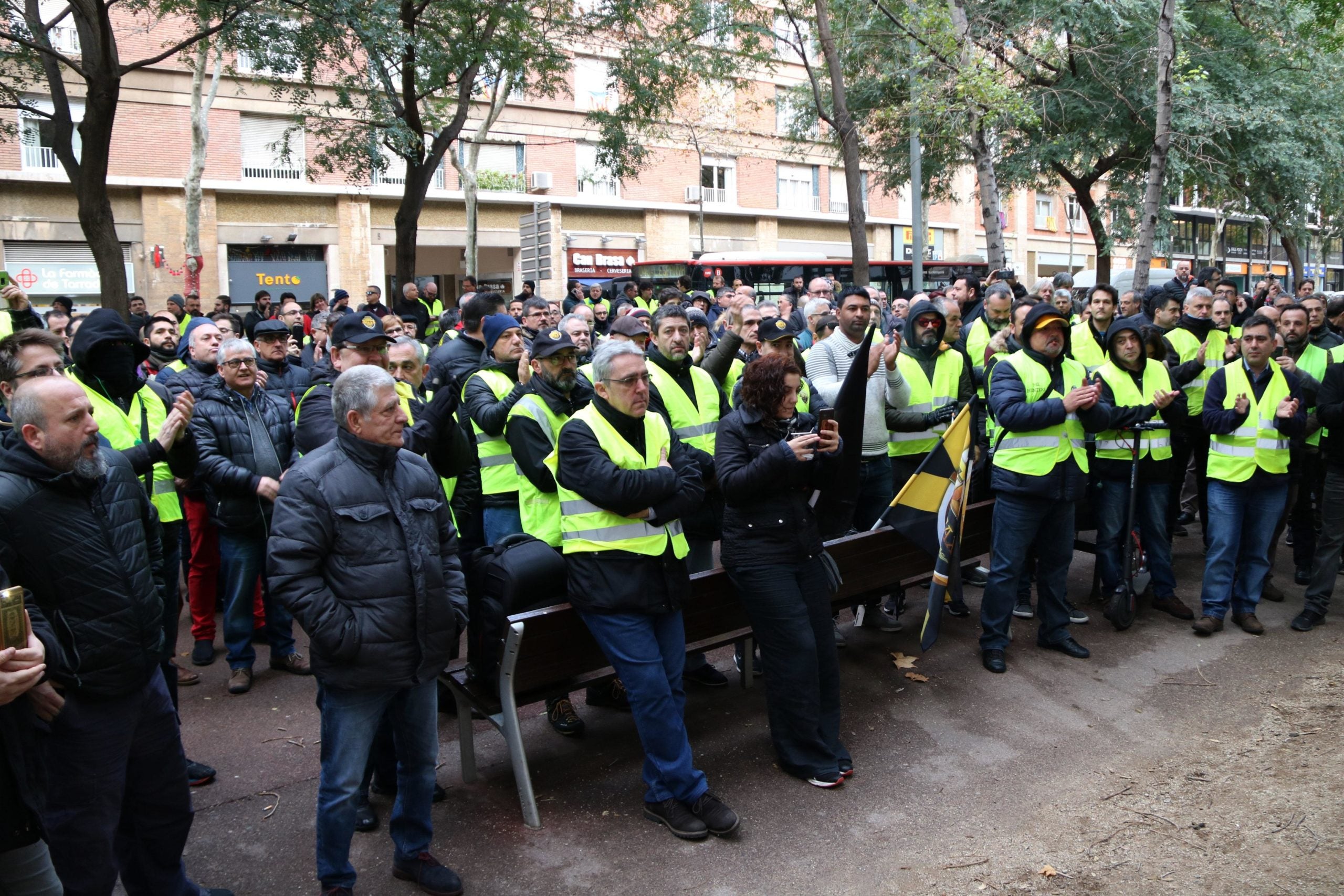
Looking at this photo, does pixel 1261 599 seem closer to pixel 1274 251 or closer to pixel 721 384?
pixel 721 384

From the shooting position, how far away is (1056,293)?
10.2 m

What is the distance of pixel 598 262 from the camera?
3722 centimetres

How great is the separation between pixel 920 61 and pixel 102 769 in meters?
12.1

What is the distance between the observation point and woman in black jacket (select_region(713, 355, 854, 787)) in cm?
460

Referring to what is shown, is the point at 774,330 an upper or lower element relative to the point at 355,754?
upper

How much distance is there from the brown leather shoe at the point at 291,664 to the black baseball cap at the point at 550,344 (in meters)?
2.50

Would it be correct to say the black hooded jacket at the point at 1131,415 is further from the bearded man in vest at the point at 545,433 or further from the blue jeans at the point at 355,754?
the blue jeans at the point at 355,754

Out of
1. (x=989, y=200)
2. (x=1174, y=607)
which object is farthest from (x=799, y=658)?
(x=989, y=200)

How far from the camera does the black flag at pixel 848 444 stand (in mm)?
4887

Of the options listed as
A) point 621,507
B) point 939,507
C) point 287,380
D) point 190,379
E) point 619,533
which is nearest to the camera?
point 621,507

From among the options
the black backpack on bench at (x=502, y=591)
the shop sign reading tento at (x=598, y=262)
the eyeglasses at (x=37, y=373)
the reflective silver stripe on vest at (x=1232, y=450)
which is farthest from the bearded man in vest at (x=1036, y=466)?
the shop sign reading tento at (x=598, y=262)

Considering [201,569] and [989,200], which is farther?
[989,200]

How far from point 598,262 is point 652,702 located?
1338 inches

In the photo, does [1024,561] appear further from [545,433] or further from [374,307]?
[374,307]
